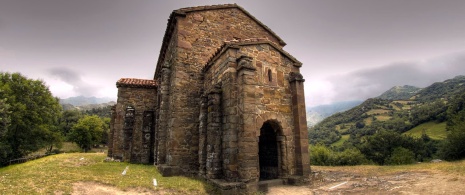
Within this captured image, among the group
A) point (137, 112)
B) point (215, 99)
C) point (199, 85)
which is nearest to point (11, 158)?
point (137, 112)

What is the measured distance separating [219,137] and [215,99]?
1.63 m

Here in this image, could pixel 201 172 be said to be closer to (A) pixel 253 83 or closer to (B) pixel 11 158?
(A) pixel 253 83

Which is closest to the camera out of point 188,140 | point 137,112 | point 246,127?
point 246,127

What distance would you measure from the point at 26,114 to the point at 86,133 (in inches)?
832

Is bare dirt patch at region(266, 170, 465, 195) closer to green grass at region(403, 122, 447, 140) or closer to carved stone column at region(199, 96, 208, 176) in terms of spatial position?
carved stone column at region(199, 96, 208, 176)

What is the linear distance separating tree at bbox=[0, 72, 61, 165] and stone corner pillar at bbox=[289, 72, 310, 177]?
106 feet

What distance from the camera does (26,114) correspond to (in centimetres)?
2900

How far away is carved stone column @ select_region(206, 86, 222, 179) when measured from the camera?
9.35 metres

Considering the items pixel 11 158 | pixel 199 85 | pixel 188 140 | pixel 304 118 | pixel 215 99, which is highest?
pixel 199 85

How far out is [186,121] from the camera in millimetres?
12859

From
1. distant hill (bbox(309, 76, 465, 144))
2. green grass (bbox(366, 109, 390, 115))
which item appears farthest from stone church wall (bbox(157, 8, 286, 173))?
green grass (bbox(366, 109, 390, 115))

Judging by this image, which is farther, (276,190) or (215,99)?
(215,99)

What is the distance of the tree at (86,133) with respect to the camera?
48.3 meters

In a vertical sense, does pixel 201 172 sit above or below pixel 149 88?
below
